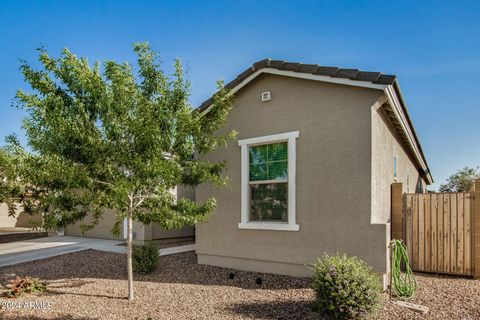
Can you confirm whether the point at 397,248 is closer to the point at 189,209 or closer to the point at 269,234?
the point at 269,234

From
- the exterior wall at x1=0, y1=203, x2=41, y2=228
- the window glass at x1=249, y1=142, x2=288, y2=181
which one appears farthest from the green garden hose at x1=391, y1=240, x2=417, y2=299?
the exterior wall at x1=0, y1=203, x2=41, y2=228

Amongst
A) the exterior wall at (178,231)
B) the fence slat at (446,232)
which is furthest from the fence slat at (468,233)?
the exterior wall at (178,231)

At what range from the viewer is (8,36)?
29.8 ft

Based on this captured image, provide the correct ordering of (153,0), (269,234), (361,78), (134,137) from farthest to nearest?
1. (153,0)
2. (269,234)
3. (361,78)
4. (134,137)

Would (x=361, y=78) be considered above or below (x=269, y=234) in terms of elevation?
above

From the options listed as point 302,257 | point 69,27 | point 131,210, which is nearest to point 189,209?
point 131,210

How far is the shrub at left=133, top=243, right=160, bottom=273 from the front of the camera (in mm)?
8219

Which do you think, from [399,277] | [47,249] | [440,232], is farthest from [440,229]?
[47,249]

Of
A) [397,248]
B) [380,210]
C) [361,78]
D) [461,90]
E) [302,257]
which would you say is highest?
[461,90]

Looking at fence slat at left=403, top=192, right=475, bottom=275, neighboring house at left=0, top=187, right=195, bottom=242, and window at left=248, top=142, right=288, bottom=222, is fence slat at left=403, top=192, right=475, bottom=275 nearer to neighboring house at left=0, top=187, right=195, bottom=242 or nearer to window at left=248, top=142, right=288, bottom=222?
window at left=248, top=142, right=288, bottom=222

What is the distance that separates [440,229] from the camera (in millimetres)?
8156

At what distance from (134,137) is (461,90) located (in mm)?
12223

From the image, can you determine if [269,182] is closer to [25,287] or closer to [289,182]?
[289,182]

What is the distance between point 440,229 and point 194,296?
6230mm
